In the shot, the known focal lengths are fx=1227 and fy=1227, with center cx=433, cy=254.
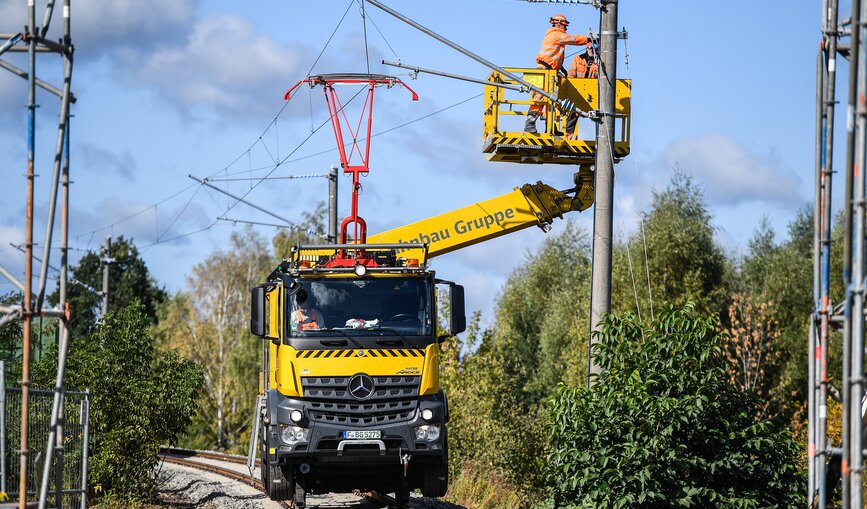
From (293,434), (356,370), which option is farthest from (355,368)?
(293,434)

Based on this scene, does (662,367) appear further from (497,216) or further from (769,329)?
(769,329)

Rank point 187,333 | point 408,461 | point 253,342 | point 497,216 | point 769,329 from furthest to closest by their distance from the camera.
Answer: point 187,333, point 253,342, point 769,329, point 497,216, point 408,461

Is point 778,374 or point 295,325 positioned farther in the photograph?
point 778,374

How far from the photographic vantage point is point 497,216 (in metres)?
19.4

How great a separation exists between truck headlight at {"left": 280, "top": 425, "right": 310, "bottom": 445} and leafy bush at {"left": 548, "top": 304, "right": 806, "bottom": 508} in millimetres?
3335

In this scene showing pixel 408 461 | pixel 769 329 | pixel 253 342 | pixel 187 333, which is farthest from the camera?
pixel 187 333

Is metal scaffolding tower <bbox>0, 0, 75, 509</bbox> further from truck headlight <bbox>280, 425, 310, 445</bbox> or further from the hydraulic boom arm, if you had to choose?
the hydraulic boom arm

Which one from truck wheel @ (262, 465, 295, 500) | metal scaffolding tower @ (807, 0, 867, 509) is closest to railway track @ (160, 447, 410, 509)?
truck wheel @ (262, 465, 295, 500)

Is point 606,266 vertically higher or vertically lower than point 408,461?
higher

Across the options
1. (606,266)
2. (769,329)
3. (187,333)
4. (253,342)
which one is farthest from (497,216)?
(187,333)

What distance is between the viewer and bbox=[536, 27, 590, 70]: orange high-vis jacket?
Answer: 18812mm

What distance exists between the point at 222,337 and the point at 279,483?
50034 mm

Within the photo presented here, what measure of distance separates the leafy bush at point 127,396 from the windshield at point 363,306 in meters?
6.46

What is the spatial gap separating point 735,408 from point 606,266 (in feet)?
8.97
